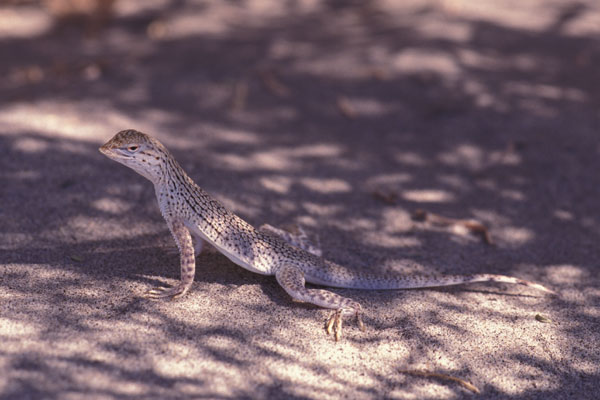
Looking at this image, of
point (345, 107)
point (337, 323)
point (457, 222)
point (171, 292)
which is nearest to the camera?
point (337, 323)

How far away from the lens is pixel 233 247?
4.08m

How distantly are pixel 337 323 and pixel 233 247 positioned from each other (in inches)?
36.7

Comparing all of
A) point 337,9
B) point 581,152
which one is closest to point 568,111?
point 581,152

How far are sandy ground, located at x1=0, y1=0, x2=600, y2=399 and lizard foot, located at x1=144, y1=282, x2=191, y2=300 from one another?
57 mm

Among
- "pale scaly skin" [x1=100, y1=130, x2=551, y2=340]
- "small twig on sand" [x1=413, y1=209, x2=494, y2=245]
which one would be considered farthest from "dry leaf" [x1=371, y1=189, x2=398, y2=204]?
"pale scaly skin" [x1=100, y1=130, x2=551, y2=340]

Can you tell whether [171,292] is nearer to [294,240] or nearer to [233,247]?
[233,247]

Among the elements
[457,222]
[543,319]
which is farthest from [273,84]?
[543,319]

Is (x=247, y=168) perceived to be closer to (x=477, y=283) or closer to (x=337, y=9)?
(x=477, y=283)

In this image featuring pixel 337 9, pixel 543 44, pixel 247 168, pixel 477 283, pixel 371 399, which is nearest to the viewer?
pixel 371 399

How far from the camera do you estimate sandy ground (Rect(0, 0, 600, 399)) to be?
343 centimetres

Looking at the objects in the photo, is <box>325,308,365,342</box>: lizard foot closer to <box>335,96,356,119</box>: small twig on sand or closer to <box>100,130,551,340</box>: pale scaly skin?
<box>100,130,551,340</box>: pale scaly skin

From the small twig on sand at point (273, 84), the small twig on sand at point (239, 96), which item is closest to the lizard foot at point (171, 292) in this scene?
the small twig on sand at point (239, 96)

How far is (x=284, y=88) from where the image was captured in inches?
315

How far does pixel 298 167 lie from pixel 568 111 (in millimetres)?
3624
